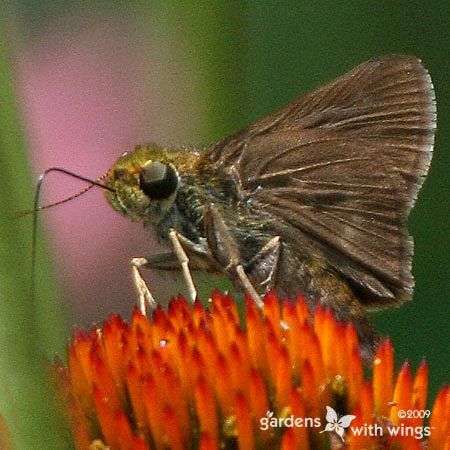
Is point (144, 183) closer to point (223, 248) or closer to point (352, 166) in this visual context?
point (223, 248)

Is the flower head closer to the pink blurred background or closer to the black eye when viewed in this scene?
the black eye

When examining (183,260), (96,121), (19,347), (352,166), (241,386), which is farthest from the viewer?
(96,121)

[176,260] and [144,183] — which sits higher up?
[144,183]

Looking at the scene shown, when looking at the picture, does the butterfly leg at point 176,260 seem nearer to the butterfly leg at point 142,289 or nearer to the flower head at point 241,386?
the butterfly leg at point 142,289

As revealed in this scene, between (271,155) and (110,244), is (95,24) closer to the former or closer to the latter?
(110,244)

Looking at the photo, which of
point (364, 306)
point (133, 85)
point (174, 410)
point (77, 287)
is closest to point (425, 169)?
point (364, 306)

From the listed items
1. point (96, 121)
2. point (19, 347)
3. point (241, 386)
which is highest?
point (19, 347)

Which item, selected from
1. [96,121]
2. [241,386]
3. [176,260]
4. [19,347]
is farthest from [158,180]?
[96,121]

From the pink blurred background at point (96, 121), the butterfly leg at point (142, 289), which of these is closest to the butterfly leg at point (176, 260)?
the butterfly leg at point (142, 289)
